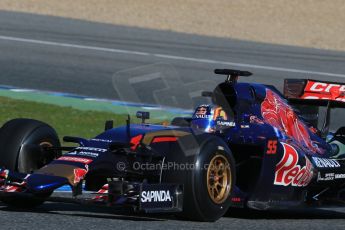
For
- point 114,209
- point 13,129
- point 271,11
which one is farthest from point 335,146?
point 271,11

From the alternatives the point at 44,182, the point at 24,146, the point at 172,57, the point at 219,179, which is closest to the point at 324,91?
the point at 219,179

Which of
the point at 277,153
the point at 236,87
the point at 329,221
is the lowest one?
the point at 329,221

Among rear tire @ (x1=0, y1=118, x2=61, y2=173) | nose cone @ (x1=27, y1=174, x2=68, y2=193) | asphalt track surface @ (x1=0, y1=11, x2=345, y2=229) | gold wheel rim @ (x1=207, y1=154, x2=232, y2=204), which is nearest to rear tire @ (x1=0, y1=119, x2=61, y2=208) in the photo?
rear tire @ (x1=0, y1=118, x2=61, y2=173)

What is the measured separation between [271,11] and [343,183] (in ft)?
66.6

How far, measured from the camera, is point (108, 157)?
22.7 ft

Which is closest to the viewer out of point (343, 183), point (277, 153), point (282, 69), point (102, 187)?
point (102, 187)

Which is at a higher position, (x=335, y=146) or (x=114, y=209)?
(x=335, y=146)

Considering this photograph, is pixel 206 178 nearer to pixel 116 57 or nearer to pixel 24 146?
pixel 24 146

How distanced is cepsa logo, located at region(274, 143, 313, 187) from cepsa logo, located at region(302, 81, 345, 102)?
40.6 inches

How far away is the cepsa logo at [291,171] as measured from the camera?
737cm

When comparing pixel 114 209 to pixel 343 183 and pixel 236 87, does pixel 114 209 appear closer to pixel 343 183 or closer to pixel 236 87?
pixel 236 87

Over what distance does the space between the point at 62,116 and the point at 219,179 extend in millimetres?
6399

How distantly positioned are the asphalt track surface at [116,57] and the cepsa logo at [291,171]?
54cm

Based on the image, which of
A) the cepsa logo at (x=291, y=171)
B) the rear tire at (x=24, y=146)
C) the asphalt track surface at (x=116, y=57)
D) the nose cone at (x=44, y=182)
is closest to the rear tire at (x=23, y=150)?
the rear tire at (x=24, y=146)
